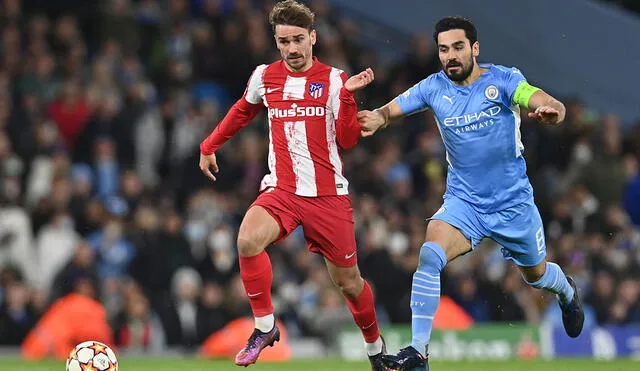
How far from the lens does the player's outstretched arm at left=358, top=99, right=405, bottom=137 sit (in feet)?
33.8

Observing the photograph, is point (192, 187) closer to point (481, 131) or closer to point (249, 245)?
point (249, 245)

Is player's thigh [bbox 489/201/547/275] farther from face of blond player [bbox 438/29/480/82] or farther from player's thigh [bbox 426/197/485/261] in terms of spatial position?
face of blond player [bbox 438/29/480/82]

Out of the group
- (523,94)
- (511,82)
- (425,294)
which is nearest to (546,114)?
(523,94)

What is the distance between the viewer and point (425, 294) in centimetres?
988

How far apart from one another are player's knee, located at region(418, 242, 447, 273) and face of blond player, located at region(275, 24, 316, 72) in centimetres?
172

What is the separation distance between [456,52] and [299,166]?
4.74 feet

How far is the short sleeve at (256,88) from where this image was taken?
10734mm

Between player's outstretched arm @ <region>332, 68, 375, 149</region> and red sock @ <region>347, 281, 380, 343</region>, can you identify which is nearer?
player's outstretched arm @ <region>332, 68, 375, 149</region>

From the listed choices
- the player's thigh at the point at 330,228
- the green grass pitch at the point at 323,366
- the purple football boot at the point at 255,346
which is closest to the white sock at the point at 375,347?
the player's thigh at the point at 330,228

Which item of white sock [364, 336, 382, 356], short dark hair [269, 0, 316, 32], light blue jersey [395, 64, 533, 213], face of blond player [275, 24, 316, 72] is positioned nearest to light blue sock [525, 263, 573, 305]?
light blue jersey [395, 64, 533, 213]

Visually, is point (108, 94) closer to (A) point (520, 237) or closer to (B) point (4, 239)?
(B) point (4, 239)

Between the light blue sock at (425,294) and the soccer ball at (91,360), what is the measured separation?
91.5 inches

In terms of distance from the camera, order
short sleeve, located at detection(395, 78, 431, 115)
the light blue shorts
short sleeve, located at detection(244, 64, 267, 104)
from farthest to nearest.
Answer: short sleeve, located at detection(244, 64, 267, 104) < short sleeve, located at detection(395, 78, 431, 115) < the light blue shorts

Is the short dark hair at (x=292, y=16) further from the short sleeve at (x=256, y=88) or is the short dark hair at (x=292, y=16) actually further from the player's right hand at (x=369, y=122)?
the player's right hand at (x=369, y=122)
